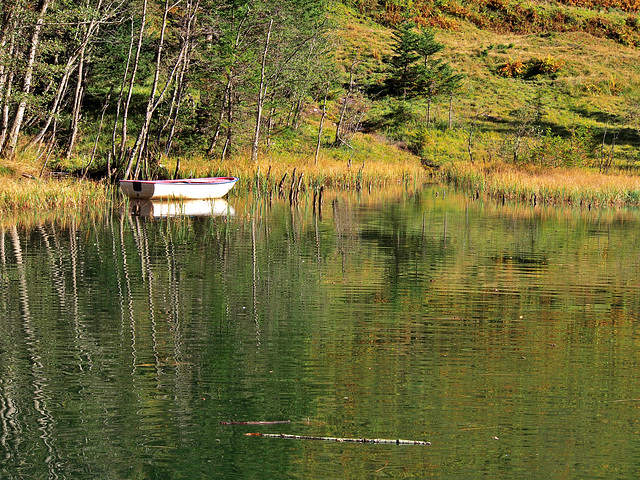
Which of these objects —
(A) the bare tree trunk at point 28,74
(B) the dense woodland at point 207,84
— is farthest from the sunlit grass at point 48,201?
(A) the bare tree trunk at point 28,74

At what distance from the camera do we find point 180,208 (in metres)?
24.6

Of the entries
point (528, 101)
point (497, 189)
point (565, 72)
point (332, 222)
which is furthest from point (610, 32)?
point (332, 222)

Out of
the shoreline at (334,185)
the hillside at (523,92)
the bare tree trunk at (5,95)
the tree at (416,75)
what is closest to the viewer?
the shoreline at (334,185)

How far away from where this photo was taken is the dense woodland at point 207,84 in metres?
30.1

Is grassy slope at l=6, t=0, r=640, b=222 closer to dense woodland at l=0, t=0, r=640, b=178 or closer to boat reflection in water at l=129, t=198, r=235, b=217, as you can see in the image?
dense woodland at l=0, t=0, r=640, b=178

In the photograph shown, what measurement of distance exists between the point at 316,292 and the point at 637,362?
195 inches

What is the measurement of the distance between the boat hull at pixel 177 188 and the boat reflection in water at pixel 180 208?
9.8 inches

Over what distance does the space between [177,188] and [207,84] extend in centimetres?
1431

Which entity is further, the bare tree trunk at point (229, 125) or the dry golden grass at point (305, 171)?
the bare tree trunk at point (229, 125)

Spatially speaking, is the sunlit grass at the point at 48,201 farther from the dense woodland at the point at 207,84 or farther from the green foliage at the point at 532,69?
the green foliage at the point at 532,69

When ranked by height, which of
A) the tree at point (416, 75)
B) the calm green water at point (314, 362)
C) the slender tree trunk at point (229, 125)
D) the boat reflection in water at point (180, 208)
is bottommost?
the boat reflection in water at point (180, 208)

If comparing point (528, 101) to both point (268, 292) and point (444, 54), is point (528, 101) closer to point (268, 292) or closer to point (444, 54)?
point (444, 54)

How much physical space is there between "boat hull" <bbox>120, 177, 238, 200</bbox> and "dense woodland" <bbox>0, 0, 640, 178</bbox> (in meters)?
1.31

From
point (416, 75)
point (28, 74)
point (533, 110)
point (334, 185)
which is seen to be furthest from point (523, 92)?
point (28, 74)
